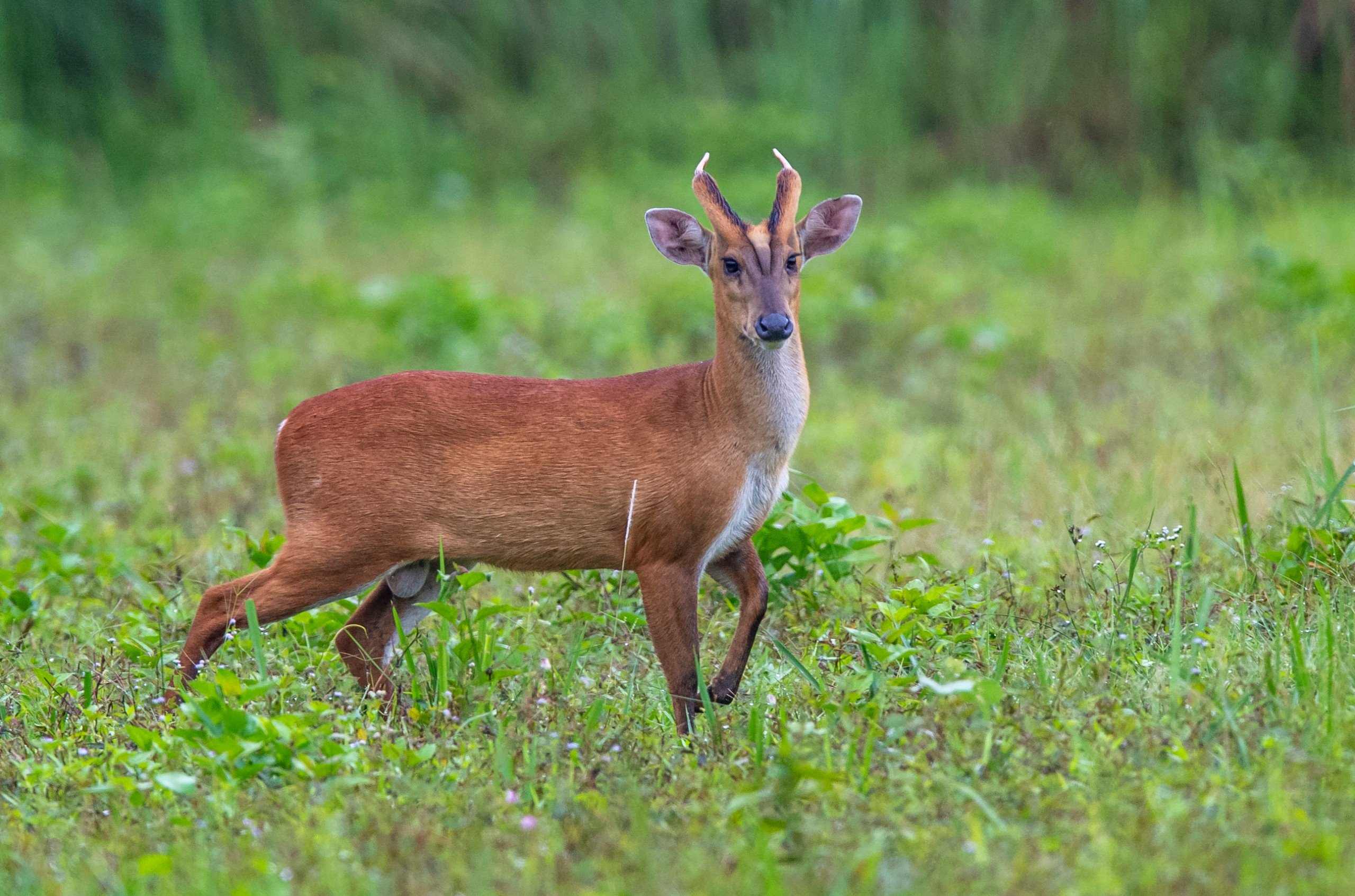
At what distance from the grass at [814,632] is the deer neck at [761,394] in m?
0.53

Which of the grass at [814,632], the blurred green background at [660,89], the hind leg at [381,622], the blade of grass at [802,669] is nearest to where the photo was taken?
the grass at [814,632]

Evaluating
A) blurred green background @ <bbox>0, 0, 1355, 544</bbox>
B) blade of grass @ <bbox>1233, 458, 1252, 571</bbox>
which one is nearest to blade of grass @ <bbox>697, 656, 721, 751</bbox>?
blade of grass @ <bbox>1233, 458, 1252, 571</bbox>

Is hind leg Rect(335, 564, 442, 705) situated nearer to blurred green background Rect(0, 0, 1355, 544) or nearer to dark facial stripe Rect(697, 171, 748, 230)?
dark facial stripe Rect(697, 171, 748, 230)

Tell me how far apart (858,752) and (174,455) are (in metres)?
3.95

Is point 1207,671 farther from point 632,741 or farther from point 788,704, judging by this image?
point 632,741

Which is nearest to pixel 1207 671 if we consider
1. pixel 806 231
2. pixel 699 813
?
pixel 699 813

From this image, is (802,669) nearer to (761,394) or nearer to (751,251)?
(761,394)

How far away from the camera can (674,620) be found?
3.80 meters

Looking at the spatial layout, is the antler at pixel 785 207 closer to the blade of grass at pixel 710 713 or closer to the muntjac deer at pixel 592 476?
the muntjac deer at pixel 592 476

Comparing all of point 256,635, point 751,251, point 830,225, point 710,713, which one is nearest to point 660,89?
point 830,225

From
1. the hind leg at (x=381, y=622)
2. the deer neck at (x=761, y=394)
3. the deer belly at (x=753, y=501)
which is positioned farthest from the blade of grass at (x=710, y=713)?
the hind leg at (x=381, y=622)

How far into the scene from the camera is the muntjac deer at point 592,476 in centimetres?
381

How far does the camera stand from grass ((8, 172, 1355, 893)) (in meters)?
2.82

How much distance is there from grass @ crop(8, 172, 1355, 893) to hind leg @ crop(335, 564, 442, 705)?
0.08 m
